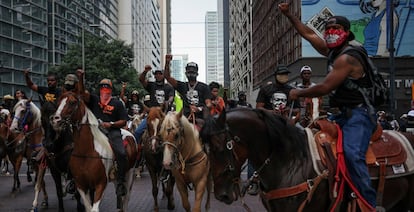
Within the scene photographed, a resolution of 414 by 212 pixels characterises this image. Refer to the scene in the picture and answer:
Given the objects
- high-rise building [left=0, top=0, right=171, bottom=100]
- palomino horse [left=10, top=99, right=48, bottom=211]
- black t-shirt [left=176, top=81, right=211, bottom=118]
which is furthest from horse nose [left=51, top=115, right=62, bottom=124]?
high-rise building [left=0, top=0, right=171, bottom=100]

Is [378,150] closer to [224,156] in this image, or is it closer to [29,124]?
[224,156]

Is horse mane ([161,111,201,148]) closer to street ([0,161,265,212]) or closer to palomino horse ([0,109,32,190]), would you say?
street ([0,161,265,212])

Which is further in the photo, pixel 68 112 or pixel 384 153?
pixel 68 112

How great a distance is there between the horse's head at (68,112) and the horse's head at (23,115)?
12.0 ft

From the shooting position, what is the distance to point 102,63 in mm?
42250

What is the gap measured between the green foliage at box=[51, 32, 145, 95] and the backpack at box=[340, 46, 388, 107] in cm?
3697

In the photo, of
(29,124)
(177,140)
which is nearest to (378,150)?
(177,140)

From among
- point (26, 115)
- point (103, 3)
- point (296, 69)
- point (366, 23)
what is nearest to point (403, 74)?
point (366, 23)

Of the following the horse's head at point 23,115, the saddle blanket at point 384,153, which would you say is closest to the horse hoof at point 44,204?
the horse's head at point 23,115

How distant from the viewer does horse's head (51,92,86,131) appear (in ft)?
22.4

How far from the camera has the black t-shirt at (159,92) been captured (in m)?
10.0

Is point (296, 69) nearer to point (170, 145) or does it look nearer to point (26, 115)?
point (26, 115)

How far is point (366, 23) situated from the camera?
34.1 meters

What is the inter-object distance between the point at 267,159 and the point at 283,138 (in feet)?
0.84
